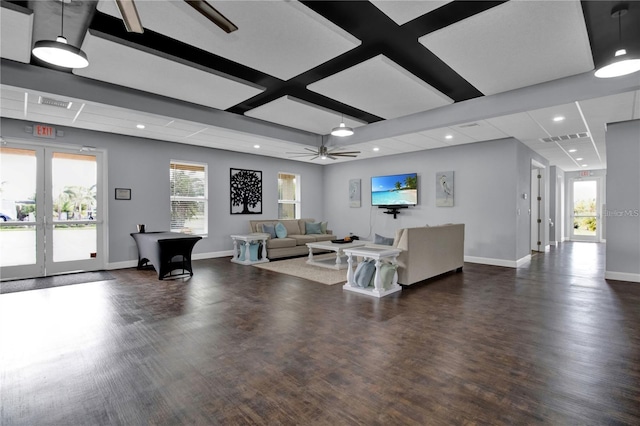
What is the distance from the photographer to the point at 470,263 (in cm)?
696

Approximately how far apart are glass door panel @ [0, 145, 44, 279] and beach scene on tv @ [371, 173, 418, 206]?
278 inches

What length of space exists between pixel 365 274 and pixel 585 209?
1104 cm

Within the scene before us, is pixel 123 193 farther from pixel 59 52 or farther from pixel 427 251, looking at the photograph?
pixel 427 251

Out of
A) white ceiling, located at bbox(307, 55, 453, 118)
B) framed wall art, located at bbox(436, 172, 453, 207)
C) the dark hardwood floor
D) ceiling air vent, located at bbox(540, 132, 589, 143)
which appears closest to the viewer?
the dark hardwood floor

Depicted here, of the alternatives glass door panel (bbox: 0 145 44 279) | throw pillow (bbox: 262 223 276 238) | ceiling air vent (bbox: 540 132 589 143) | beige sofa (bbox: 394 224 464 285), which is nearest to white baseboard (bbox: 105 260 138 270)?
glass door panel (bbox: 0 145 44 279)

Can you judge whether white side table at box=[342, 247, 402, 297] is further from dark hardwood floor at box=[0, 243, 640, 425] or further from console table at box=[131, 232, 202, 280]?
console table at box=[131, 232, 202, 280]

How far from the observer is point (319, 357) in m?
2.58

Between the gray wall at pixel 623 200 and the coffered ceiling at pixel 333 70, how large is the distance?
44cm

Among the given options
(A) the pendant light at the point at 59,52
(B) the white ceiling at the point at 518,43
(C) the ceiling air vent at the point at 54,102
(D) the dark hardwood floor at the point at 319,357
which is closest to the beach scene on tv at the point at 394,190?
(D) the dark hardwood floor at the point at 319,357

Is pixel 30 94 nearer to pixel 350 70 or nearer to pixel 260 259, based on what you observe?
pixel 350 70

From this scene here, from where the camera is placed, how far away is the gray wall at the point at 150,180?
621cm

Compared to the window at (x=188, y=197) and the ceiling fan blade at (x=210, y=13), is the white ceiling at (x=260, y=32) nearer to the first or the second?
the ceiling fan blade at (x=210, y=13)

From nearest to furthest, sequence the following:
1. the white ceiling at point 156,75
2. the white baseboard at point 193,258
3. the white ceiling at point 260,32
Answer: the white ceiling at point 260,32 → the white ceiling at point 156,75 → the white baseboard at point 193,258

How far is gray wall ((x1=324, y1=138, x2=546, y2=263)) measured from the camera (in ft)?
21.4
